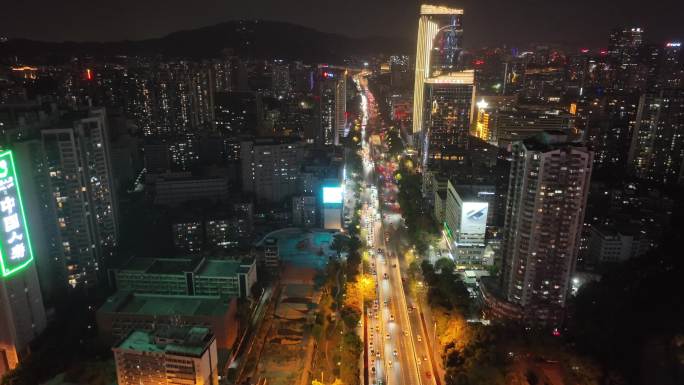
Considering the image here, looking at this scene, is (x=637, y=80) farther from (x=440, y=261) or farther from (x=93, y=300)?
(x=93, y=300)

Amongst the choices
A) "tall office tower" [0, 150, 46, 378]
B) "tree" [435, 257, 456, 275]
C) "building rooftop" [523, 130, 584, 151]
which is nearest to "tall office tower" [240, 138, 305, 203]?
"tree" [435, 257, 456, 275]

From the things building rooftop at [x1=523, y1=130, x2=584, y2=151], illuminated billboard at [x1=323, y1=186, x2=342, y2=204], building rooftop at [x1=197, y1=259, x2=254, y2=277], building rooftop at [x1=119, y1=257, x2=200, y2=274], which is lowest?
building rooftop at [x1=197, y1=259, x2=254, y2=277]

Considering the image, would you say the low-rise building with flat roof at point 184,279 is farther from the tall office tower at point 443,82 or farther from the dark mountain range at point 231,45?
the dark mountain range at point 231,45

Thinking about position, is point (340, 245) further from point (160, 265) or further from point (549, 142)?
point (549, 142)

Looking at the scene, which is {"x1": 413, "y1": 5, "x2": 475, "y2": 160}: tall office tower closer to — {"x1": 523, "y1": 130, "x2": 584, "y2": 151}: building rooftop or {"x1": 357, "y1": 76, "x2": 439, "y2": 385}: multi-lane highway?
{"x1": 357, "y1": 76, "x2": 439, "y2": 385}: multi-lane highway

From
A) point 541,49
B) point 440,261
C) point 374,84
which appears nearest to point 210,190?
point 440,261

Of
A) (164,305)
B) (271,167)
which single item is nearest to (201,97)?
(271,167)
